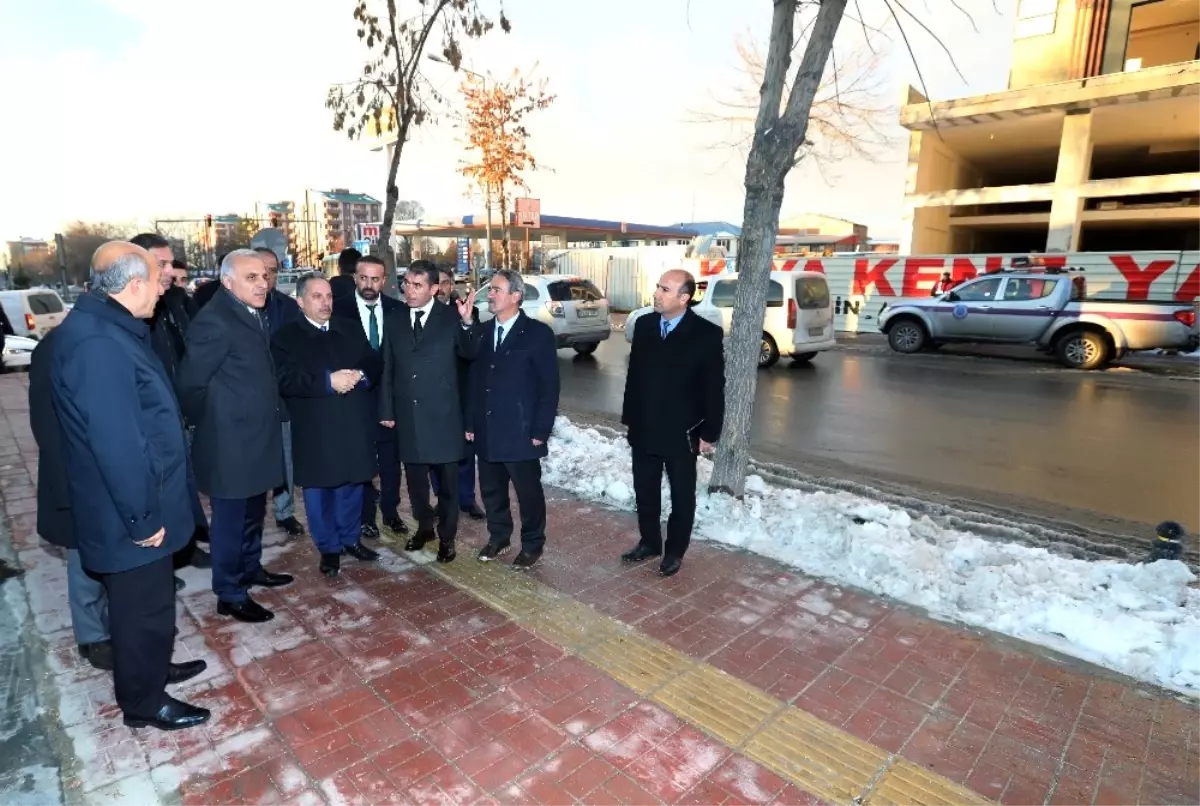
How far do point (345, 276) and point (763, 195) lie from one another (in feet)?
11.3

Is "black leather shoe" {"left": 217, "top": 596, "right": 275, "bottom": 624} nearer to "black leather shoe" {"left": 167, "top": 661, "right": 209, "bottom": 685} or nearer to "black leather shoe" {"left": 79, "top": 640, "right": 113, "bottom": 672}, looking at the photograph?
"black leather shoe" {"left": 167, "top": 661, "right": 209, "bottom": 685}

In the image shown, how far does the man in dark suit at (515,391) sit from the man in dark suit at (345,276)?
138 centimetres

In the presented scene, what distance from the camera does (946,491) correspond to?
20.1 feet

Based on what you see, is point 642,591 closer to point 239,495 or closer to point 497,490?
point 497,490

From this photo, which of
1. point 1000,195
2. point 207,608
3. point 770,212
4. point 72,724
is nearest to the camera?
point 72,724

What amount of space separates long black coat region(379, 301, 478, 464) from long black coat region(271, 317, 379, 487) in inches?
7.6

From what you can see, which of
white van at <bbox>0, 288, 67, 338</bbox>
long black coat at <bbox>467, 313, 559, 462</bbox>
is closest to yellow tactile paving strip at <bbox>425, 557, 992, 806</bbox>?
long black coat at <bbox>467, 313, 559, 462</bbox>

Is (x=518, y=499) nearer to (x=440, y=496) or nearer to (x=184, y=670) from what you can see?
(x=440, y=496)

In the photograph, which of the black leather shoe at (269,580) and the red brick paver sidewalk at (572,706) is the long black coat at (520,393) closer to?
the red brick paver sidewalk at (572,706)

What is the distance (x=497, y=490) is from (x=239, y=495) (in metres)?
1.49

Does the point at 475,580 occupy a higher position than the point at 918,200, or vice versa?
the point at 918,200

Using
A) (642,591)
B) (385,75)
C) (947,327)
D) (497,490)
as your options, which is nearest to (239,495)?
(497,490)

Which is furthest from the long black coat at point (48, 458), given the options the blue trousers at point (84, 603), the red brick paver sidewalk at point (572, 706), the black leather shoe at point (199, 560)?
the black leather shoe at point (199, 560)

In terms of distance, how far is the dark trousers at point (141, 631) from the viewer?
2621 millimetres
